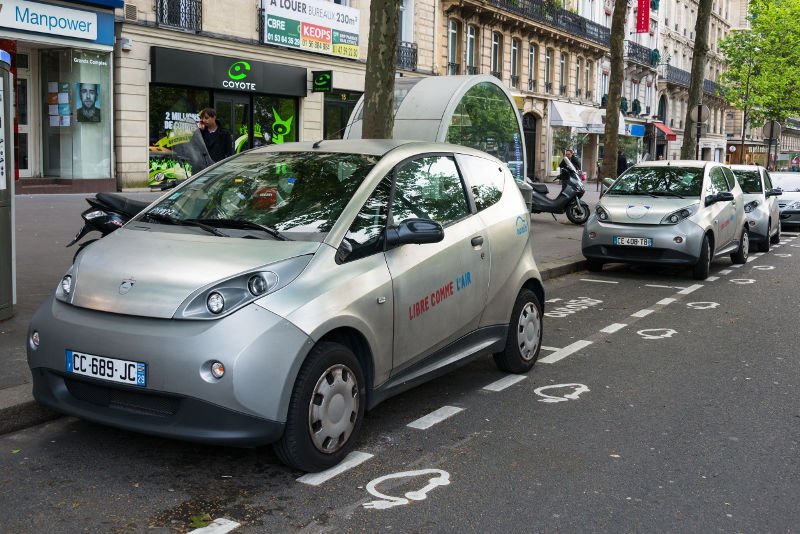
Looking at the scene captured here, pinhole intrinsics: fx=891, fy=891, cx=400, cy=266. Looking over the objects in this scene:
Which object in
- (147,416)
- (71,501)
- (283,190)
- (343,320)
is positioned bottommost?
(71,501)

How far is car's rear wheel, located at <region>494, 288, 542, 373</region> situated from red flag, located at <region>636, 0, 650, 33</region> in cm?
4882

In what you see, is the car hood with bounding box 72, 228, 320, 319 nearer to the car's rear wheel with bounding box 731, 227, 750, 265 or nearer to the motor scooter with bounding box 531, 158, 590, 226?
the car's rear wheel with bounding box 731, 227, 750, 265

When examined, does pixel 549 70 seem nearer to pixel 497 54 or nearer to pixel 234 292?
pixel 497 54

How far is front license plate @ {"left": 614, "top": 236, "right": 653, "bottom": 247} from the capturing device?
11.8 metres

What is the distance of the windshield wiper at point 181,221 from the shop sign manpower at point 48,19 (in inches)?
545

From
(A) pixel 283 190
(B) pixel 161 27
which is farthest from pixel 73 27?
(A) pixel 283 190

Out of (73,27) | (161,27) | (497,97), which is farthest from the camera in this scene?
(161,27)

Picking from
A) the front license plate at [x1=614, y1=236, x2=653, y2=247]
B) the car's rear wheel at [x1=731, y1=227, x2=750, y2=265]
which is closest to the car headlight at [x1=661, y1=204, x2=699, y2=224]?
the front license plate at [x1=614, y1=236, x2=653, y2=247]

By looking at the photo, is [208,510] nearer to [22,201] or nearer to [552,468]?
[552,468]

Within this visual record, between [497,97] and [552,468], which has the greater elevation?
[497,97]

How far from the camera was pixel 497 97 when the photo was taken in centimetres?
1462

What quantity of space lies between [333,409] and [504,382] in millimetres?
2202

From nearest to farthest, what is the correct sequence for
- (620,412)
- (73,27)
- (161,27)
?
(620,412)
(73,27)
(161,27)

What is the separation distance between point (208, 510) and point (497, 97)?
38.3 feet
